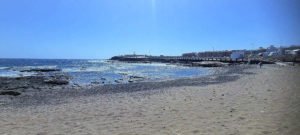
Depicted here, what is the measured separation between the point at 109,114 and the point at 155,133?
14.0 ft

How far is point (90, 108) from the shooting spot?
16.0 metres

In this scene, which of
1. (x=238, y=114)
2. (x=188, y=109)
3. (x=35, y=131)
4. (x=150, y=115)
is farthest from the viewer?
(x=188, y=109)

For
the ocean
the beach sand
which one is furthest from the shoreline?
the ocean

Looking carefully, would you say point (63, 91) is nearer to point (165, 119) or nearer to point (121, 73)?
point (165, 119)

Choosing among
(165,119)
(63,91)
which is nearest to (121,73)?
(63,91)

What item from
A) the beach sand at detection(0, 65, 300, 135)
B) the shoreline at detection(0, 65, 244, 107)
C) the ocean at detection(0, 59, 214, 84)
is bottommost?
the ocean at detection(0, 59, 214, 84)

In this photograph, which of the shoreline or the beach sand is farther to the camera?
the shoreline

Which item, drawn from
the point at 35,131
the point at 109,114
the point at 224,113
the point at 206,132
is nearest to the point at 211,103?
the point at 224,113

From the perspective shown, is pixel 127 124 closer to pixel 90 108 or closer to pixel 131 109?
pixel 131 109

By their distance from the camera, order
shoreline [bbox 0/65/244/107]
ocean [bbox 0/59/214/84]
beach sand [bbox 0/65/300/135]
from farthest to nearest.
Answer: ocean [bbox 0/59/214/84] → shoreline [bbox 0/65/244/107] → beach sand [bbox 0/65/300/135]

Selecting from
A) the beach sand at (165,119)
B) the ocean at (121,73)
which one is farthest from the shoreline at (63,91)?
the ocean at (121,73)

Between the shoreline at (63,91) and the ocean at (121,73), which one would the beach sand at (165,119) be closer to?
the shoreline at (63,91)

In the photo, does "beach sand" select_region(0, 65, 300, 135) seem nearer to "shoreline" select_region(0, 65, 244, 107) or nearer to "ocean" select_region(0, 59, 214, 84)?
"shoreline" select_region(0, 65, 244, 107)

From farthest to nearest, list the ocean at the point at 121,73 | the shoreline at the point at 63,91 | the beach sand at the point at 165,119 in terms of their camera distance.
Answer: the ocean at the point at 121,73 < the shoreline at the point at 63,91 < the beach sand at the point at 165,119
